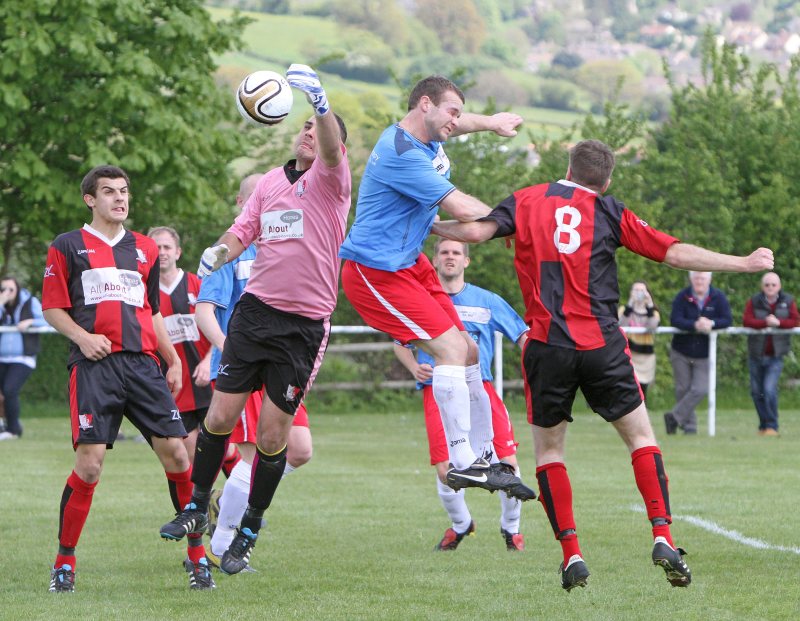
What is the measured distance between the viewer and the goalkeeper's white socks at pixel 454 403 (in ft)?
22.8

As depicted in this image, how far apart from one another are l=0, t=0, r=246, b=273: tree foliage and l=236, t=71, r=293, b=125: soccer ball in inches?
602

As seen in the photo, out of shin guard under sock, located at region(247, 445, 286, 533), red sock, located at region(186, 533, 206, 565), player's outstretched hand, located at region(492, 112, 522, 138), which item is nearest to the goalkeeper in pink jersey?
shin guard under sock, located at region(247, 445, 286, 533)

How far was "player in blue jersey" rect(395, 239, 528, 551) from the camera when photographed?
8.73 metres

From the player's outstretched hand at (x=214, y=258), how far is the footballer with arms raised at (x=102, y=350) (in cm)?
66

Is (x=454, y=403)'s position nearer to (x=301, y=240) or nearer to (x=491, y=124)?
(x=301, y=240)

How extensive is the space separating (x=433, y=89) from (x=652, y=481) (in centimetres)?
225

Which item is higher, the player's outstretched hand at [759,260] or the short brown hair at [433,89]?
the short brown hair at [433,89]

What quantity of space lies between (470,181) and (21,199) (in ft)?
25.6

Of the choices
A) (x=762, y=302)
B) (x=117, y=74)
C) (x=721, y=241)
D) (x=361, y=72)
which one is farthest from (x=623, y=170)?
(x=361, y=72)

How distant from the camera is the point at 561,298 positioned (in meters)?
6.49

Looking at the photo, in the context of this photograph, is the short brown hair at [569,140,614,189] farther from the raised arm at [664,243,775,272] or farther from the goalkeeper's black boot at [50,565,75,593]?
the goalkeeper's black boot at [50,565,75,593]

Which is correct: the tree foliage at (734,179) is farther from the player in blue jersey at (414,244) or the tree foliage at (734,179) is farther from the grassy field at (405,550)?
the player in blue jersey at (414,244)

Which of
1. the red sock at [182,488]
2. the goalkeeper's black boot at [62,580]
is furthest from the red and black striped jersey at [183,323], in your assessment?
the goalkeeper's black boot at [62,580]

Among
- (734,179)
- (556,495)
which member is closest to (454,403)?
(556,495)
